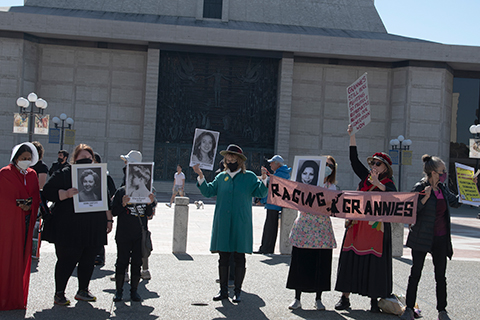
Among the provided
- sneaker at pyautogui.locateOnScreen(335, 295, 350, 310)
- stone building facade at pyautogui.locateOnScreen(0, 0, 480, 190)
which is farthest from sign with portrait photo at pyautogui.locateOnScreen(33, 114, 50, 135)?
sneaker at pyautogui.locateOnScreen(335, 295, 350, 310)

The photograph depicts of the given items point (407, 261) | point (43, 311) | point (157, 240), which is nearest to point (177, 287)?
point (43, 311)

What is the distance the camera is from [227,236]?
674 centimetres

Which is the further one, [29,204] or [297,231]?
[297,231]

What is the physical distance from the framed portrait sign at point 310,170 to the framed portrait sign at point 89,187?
2675mm

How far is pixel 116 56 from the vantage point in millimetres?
33125

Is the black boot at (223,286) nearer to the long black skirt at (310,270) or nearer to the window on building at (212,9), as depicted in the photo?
the long black skirt at (310,270)

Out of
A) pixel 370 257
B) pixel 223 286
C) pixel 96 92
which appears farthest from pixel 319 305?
pixel 96 92

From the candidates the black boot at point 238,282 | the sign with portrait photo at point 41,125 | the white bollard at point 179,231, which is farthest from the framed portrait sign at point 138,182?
the sign with portrait photo at point 41,125

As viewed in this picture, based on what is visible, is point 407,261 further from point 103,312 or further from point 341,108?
point 341,108

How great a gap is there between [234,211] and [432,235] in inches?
103

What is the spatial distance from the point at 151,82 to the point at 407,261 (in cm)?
2449

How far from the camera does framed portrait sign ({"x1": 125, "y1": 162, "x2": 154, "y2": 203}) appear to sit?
648 cm

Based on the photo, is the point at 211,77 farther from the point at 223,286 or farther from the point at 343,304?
the point at 343,304

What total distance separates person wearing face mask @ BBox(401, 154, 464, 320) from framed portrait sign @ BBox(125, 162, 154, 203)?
351cm
